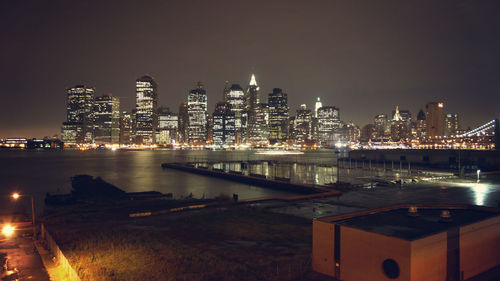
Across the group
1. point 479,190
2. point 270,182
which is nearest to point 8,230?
point 270,182

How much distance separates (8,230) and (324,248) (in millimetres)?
19812

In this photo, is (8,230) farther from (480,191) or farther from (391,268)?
(480,191)

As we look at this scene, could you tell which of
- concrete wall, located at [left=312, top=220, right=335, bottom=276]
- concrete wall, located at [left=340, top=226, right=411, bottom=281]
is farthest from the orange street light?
concrete wall, located at [left=340, top=226, right=411, bottom=281]

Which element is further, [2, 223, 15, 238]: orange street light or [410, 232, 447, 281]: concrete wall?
[2, 223, 15, 238]: orange street light

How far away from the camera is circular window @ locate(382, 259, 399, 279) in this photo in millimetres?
10873

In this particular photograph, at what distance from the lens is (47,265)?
15375 mm

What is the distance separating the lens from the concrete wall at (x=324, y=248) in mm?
12891

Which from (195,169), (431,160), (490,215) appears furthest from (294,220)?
(431,160)

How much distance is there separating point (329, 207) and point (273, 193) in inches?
770

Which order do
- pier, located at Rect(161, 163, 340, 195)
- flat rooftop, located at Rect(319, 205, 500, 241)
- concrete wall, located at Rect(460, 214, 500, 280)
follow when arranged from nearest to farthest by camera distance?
flat rooftop, located at Rect(319, 205, 500, 241)
concrete wall, located at Rect(460, 214, 500, 280)
pier, located at Rect(161, 163, 340, 195)

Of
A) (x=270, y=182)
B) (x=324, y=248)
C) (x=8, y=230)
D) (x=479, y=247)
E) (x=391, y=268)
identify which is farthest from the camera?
(x=270, y=182)

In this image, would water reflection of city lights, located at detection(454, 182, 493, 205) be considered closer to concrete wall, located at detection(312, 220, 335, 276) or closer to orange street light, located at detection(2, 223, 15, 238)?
concrete wall, located at detection(312, 220, 335, 276)

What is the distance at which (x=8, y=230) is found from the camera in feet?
71.9

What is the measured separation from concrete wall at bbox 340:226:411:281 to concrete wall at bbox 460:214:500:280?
3.17m
